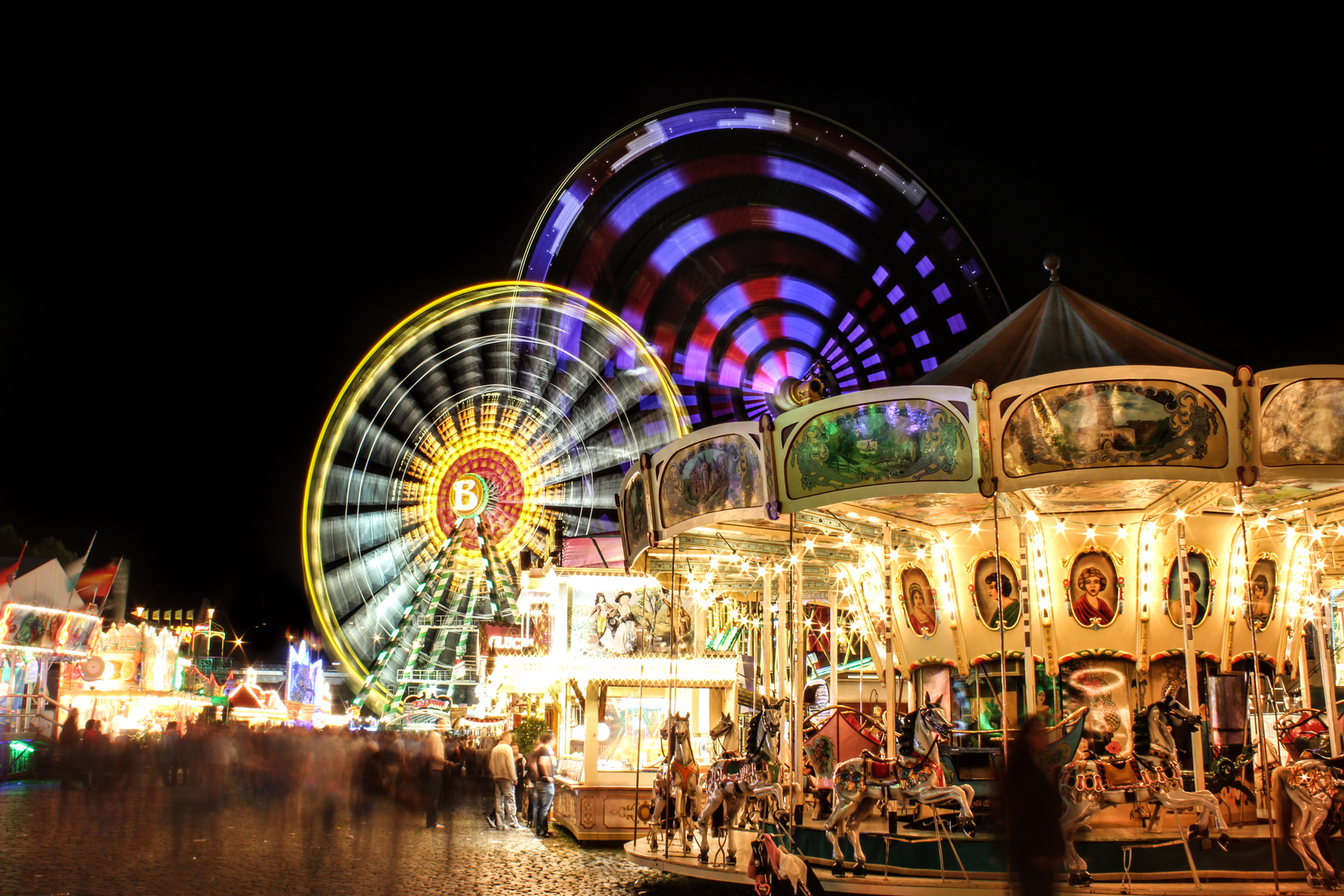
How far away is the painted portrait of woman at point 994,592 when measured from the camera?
37.6 feet

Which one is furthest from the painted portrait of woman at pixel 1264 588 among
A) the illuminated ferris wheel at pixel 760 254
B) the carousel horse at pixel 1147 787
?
the illuminated ferris wheel at pixel 760 254

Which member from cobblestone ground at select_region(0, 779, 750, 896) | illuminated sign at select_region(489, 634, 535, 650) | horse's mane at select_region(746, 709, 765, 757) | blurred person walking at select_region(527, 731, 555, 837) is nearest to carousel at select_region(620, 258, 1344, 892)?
horse's mane at select_region(746, 709, 765, 757)

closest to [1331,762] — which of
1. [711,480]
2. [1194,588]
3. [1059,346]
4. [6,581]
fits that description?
[1194,588]

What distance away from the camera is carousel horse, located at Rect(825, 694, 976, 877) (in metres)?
8.84

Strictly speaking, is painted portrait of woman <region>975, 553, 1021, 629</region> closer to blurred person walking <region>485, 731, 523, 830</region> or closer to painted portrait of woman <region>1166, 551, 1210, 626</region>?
painted portrait of woman <region>1166, 551, 1210, 626</region>

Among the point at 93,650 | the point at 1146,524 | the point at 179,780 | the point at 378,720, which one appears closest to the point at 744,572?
the point at 1146,524

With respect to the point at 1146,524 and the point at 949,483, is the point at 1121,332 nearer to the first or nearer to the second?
the point at 1146,524

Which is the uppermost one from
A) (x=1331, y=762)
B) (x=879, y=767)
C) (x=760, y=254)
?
(x=760, y=254)

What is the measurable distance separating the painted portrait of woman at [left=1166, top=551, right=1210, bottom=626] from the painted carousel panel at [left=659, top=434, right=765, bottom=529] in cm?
440

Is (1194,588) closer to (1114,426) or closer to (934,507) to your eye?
(934,507)

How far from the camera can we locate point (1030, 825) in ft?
17.1

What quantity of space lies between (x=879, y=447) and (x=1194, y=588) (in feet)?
14.4

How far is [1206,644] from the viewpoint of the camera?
11.1m

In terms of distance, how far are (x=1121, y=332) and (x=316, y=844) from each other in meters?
9.70
